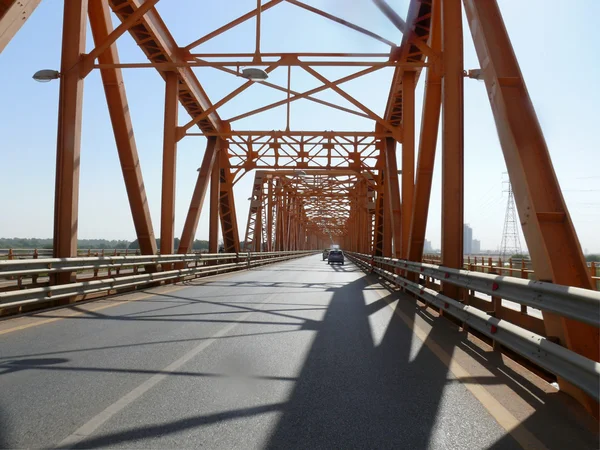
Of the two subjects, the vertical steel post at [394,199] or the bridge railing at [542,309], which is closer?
the bridge railing at [542,309]

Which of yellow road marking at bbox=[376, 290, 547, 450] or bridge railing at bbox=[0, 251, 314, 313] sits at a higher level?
bridge railing at bbox=[0, 251, 314, 313]

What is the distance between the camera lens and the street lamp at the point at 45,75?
1157cm

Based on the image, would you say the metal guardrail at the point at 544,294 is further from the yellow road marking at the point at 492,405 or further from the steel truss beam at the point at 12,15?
the steel truss beam at the point at 12,15

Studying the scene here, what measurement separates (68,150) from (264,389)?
8.93 metres

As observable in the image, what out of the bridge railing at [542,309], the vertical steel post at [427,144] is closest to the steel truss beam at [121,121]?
the vertical steel post at [427,144]

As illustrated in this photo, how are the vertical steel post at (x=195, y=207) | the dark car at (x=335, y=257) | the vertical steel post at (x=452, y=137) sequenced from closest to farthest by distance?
1. the vertical steel post at (x=452, y=137)
2. the vertical steel post at (x=195, y=207)
3. the dark car at (x=335, y=257)

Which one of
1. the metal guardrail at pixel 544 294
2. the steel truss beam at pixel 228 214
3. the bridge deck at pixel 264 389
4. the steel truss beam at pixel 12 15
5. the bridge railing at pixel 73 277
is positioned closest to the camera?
the bridge deck at pixel 264 389

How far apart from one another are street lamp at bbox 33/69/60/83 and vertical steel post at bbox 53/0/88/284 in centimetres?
19

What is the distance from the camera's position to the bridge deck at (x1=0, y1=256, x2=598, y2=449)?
3.48 m

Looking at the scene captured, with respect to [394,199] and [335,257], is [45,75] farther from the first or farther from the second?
[335,257]

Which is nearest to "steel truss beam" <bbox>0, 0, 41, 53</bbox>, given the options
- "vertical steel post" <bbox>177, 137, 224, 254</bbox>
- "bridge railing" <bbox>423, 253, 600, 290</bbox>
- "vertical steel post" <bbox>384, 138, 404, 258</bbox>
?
"bridge railing" <bbox>423, 253, 600, 290</bbox>

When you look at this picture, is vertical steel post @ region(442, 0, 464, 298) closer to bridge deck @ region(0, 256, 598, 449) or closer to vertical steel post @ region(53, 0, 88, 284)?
bridge deck @ region(0, 256, 598, 449)

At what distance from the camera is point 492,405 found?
421cm

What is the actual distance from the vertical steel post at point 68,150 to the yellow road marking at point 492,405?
809cm
